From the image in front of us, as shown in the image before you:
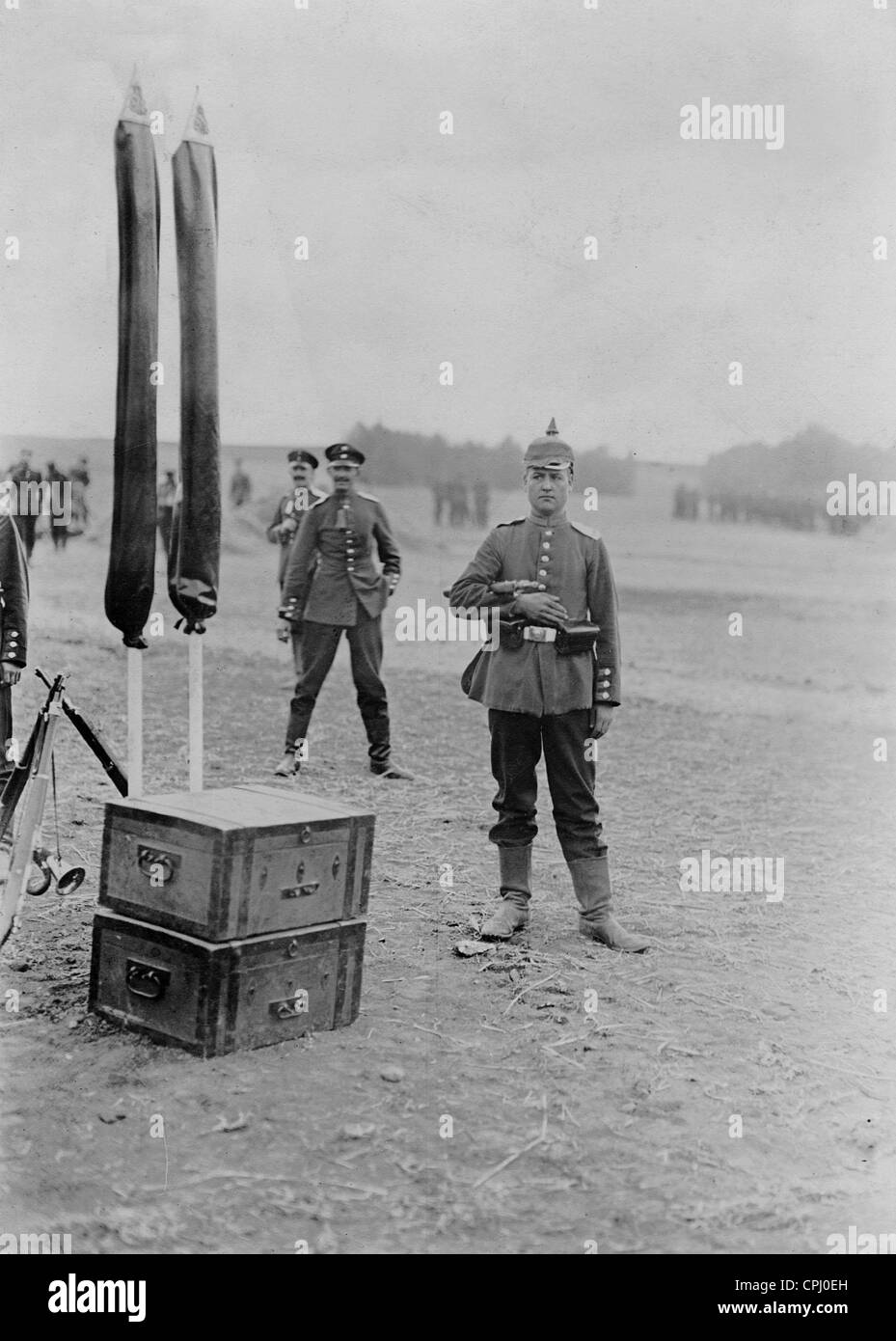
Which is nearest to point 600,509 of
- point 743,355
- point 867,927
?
point 743,355

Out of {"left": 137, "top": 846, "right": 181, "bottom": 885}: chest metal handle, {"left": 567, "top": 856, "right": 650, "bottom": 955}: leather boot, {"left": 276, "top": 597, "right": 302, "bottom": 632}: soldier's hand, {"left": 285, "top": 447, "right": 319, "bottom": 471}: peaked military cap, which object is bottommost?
{"left": 567, "top": 856, "right": 650, "bottom": 955}: leather boot

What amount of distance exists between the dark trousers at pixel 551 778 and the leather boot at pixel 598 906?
0.05m

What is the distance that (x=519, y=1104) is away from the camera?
3.78m

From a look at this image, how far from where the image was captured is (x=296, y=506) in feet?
33.0

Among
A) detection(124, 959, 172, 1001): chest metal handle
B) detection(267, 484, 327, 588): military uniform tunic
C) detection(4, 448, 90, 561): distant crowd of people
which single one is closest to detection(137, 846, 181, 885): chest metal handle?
detection(124, 959, 172, 1001): chest metal handle

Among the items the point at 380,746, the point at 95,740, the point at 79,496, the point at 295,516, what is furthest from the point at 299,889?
the point at 79,496

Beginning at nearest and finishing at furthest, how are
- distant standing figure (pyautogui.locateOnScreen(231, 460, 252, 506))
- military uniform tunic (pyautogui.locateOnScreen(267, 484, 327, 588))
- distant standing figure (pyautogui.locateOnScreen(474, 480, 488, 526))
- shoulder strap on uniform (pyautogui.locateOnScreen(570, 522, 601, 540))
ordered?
1. shoulder strap on uniform (pyautogui.locateOnScreen(570, 522, 601, 540))
2. military uniform tunic (pyautogui.locateOnScreen(267, 484, 327, 588))
3. distant standing figure (pyautogui.locateOnScreen(231, 460, 252, 506))
4. distant standing figure (pyautogui.locateOnScreen(474, 480, 488, 526))

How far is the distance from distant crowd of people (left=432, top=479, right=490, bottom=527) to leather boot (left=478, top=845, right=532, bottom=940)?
16.1 m

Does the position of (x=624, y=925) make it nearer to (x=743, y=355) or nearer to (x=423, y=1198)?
(x=423, y=1198)

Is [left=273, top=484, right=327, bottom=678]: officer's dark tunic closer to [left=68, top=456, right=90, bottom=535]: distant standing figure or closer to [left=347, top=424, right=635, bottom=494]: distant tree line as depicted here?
[left=68, top=456, right=90, bottom=535]: distant standing figure

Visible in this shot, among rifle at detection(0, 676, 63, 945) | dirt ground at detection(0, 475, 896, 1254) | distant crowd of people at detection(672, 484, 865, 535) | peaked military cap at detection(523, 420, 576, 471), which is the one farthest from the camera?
distant crowd of people at detection(672, 484, 865, 535)

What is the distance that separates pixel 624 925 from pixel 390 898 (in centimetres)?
100

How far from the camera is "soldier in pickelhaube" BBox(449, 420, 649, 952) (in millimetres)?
5152

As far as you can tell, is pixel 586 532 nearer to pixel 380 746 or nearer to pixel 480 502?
pixel 380 746
